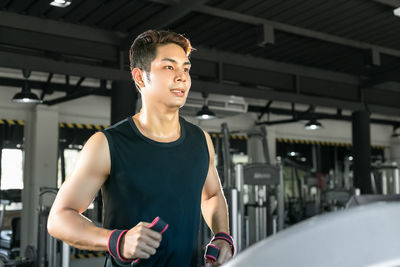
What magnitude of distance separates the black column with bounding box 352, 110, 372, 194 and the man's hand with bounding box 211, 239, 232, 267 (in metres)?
6.74

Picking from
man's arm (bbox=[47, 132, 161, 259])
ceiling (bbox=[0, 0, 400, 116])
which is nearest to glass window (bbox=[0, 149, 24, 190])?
ceiling (bbox=[0, 0, 400, 116])

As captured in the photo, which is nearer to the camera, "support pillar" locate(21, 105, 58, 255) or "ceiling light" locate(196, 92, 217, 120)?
"ceiling light" locate(196, 92, 217, 120)

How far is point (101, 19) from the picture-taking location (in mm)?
5195

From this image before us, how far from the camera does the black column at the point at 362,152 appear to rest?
25.1 ft

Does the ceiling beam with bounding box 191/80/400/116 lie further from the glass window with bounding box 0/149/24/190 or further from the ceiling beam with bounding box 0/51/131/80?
the glass window with bounding box 0/149/24/190

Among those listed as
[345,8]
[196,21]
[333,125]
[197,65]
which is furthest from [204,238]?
[333,125]

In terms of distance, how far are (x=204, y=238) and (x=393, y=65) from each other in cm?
353

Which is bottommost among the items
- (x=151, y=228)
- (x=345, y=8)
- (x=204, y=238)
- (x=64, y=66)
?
(x=204, y=238)

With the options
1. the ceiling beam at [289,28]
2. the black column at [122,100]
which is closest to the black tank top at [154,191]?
the ceiling beam at [289,28]

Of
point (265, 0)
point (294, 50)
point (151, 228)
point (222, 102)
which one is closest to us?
point (151, 228)

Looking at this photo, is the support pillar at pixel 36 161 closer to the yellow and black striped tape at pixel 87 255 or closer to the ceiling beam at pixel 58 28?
the yellow and black striped tape at pixel 87 255

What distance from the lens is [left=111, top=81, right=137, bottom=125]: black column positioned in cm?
561

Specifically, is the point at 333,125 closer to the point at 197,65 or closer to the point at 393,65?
the point at 393,65

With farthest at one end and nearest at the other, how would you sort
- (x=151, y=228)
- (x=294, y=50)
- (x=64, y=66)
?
1. (x=294, y=50)
2. (x=64, y=66)
3. (x=151, y=228)
